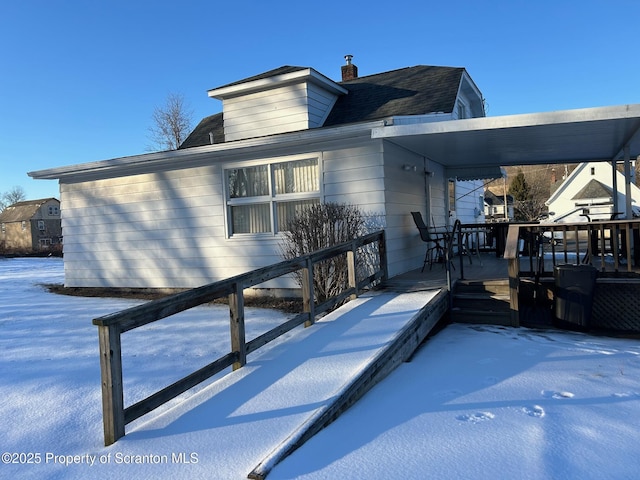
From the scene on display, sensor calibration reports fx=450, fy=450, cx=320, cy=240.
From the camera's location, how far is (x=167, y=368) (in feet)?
13.9

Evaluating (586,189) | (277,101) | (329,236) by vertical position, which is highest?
(277,101)

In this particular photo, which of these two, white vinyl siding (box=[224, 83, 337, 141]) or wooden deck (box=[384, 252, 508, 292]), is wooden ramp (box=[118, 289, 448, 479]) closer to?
wooden deck (box=[384, 252, 508, 292])

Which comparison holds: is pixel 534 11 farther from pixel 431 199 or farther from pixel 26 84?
pixel 26 84

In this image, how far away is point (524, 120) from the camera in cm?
554

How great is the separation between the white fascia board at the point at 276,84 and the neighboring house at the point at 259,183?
0.09ft

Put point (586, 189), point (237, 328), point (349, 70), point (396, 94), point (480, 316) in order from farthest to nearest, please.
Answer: point (586, 189) → point (349, 70) → point (396, 94) → point (480, 316) → point (237, 328)

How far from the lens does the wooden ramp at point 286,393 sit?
95.6 inches

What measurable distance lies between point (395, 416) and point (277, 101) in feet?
26.6

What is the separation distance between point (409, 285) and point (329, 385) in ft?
11.3

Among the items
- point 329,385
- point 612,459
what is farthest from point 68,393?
point 612,459

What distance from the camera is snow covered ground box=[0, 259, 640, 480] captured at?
7.48ft

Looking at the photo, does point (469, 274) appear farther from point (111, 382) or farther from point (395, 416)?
point (111, 382)

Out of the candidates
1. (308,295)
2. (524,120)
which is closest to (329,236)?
(308,295)

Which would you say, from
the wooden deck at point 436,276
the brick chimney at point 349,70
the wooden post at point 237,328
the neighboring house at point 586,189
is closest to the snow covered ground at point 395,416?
the wooden post at point 237,328
